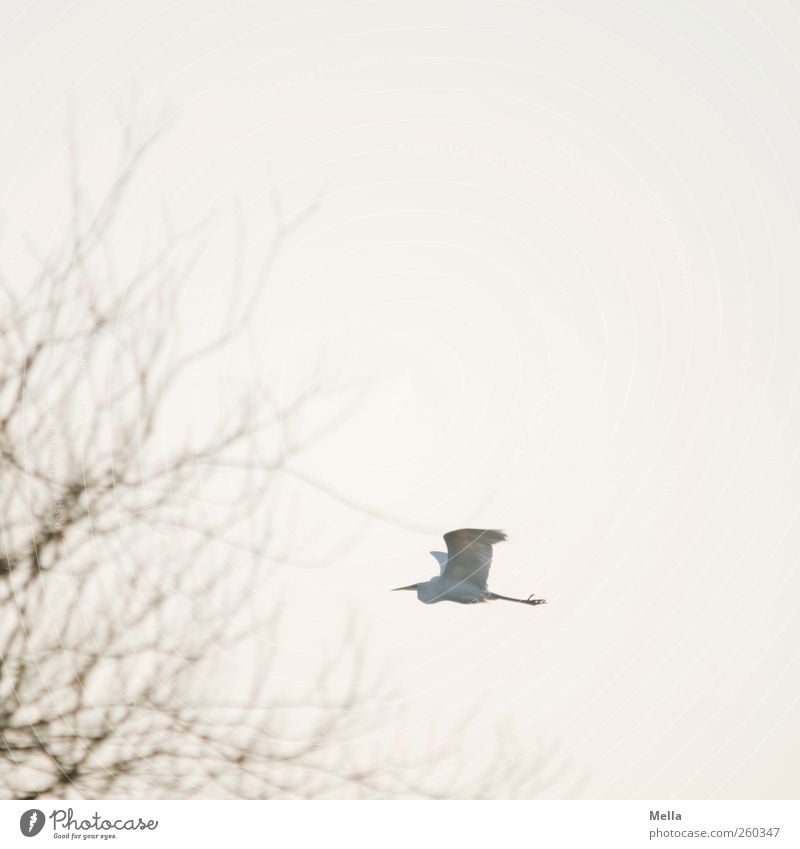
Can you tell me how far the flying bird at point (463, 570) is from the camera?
28.2 feet

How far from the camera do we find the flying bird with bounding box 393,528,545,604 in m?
8.61

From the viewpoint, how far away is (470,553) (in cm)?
870

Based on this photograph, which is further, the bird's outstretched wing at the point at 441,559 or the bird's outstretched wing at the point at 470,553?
the bird's outstretched wing at the point at 441,559

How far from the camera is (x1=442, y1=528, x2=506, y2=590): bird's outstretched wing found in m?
8.59

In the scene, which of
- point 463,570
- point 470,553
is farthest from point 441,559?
point 470,553

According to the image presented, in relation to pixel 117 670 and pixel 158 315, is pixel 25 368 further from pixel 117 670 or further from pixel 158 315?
pixel 117 670

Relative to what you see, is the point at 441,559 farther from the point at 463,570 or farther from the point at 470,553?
the point at 470,553

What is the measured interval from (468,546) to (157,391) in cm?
212

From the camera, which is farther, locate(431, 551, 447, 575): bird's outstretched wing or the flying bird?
locate(431, 551, 447, 575): bird's outstretched wing

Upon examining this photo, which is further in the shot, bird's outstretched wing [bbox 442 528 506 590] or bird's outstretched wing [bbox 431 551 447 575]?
bird's outstretched wing [bbox 431 551 447 575]

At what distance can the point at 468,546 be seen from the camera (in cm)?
864

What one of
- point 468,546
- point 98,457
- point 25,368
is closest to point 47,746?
point 98,457

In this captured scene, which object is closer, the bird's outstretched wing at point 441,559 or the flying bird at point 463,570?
the flying bird at point 463,570

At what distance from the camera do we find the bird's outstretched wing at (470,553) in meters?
8.59
